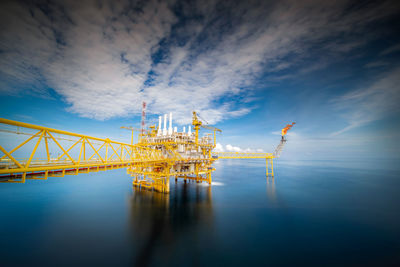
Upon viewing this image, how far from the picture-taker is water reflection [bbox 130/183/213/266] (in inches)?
560

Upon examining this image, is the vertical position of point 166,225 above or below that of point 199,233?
above

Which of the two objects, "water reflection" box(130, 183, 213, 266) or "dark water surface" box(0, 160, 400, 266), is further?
"water reflection" box(130, 183, 213, 266)

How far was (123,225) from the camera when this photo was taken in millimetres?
19125

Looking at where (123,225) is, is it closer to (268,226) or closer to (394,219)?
(268,226)

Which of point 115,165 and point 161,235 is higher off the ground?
point 115,165

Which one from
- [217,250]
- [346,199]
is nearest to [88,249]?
[217,250]

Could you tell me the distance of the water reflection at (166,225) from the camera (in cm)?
1423

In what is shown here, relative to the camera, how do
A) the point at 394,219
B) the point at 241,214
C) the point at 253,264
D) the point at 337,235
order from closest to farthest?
the point at 253,264
the point at 337,235
the point at 394,219
the point at 241,214

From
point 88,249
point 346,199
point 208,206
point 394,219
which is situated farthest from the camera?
point 346,199

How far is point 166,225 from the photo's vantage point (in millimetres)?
18953

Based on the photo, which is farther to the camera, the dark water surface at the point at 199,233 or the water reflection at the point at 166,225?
the water reflection at the point at 166,225

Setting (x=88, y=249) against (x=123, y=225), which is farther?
(x=123, y=225)

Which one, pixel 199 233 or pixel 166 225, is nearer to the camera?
pixel 199 233

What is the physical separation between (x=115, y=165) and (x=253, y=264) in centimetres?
1723
